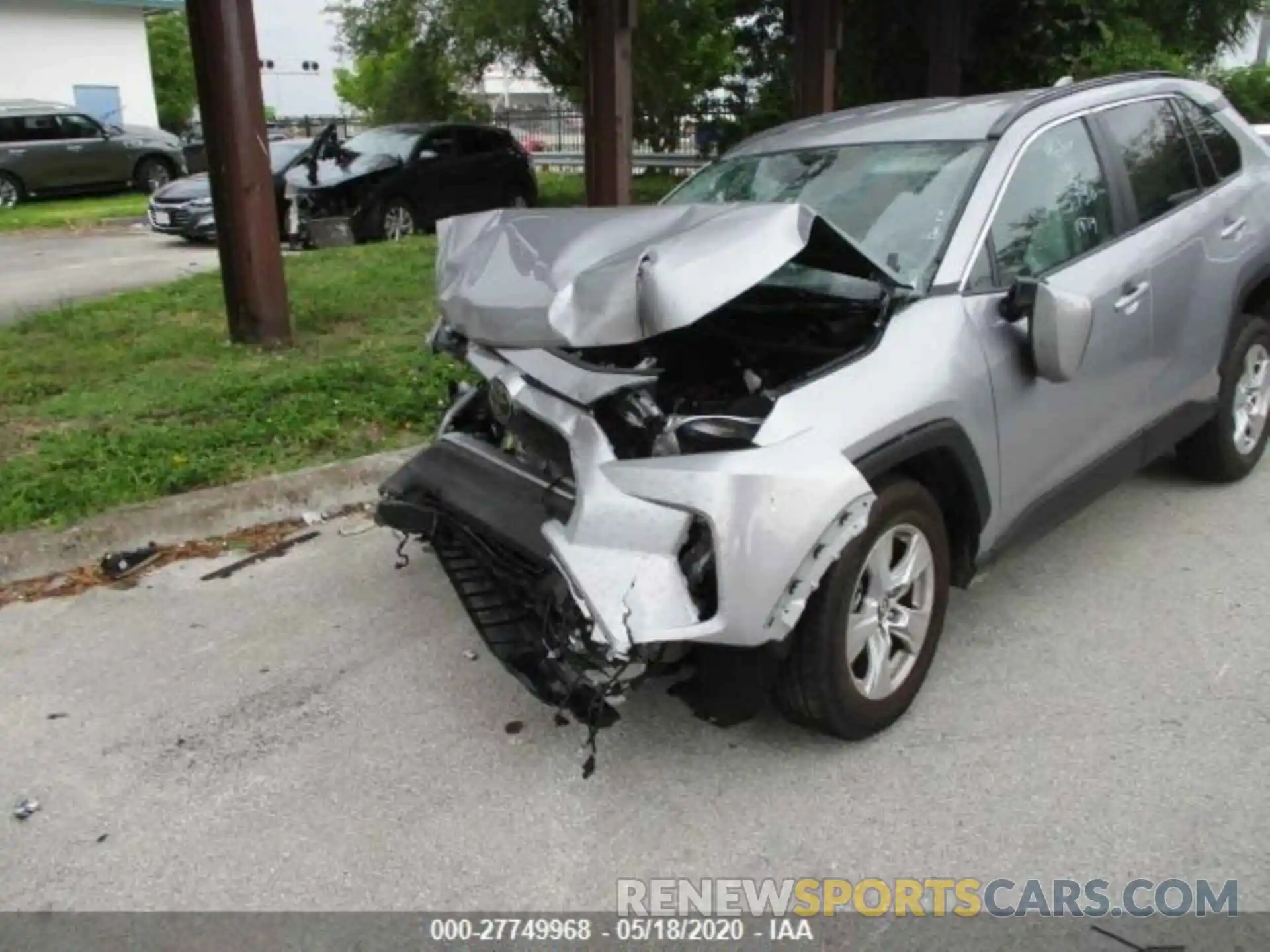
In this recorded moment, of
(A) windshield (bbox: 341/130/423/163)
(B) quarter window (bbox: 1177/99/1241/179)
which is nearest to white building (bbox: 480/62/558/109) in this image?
(A) windshield (bbox: 341/130/423/163)

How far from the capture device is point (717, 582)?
8.94ft

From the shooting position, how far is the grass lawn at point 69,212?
1711 centimetres

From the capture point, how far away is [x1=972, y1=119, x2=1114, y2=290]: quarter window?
12.0 ft

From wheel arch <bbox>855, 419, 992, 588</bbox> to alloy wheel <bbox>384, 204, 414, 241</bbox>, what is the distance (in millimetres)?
11604

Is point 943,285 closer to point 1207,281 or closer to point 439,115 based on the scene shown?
point 1207,281

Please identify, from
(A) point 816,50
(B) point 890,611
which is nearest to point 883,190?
(B) point 890,611

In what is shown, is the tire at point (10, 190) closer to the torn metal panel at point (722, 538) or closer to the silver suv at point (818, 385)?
the silver suv at point (818, 385)

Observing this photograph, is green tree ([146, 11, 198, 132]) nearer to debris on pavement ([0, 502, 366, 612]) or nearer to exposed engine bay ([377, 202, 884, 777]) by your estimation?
debris on pavement ([0, 502, 366, 612])

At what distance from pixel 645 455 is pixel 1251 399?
135 inches

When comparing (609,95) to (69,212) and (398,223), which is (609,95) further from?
(69,212)

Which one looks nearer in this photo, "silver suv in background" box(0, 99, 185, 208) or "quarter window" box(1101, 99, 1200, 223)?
"quarter window" box(1101, 99, 1200, 223)

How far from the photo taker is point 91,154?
68.8 ft

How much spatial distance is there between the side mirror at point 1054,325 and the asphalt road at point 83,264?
8.15 m

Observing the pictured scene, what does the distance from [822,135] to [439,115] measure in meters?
21.8
